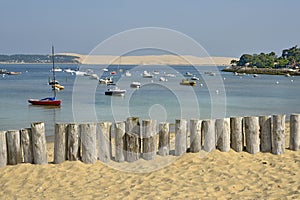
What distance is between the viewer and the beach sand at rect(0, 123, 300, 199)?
8.84 m

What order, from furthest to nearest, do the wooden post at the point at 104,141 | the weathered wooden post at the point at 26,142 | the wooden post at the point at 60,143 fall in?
1. the wooden post at the point at 104,141
2. the wooden post at the point at 60,143
3. the weathered wooden post at the point at 26,142

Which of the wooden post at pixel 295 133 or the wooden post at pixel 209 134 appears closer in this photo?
the wooden post at pixel 209 134

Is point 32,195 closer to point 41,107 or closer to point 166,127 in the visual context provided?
point 166,127

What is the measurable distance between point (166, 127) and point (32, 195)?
3.63 meters

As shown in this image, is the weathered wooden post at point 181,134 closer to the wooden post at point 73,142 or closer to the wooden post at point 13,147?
the wooden post at point 73,142

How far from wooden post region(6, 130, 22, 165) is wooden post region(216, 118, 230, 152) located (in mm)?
4772

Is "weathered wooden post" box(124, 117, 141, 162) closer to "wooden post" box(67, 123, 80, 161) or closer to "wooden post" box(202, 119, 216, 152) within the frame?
"wooden post" box(67, 123, 80, 161)

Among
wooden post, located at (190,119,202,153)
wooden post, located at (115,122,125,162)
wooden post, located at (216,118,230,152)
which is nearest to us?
wooden post, located at (115,122,125,162)

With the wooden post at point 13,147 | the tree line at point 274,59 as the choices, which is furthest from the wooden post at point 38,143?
the tree line at point 274,59

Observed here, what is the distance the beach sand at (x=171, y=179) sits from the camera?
884 centimetres

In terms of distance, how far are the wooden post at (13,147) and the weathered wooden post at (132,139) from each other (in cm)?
250

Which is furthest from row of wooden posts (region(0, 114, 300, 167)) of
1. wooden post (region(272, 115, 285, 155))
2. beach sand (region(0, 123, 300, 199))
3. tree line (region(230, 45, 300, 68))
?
tree line (region(230, 45, 300, 68))

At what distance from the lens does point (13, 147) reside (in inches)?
411

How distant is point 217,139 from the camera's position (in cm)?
1124
